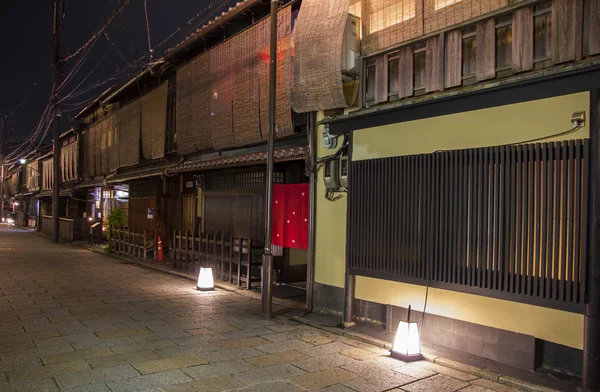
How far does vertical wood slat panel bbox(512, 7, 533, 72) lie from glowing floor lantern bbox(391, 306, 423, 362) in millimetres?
4482

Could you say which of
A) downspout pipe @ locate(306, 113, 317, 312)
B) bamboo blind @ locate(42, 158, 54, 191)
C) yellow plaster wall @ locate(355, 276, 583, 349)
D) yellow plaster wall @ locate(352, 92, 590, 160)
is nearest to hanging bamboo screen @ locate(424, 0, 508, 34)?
yellow plaster wall @ locate(352, 92, 590, 160)

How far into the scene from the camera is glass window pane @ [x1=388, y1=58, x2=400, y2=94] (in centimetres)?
905

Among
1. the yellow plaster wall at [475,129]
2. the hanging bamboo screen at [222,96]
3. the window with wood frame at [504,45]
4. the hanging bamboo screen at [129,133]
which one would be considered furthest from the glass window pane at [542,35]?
the hanging bamboo screen at [129,133]

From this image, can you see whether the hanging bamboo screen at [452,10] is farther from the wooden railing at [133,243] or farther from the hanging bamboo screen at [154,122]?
the wooden railing at [133,243]

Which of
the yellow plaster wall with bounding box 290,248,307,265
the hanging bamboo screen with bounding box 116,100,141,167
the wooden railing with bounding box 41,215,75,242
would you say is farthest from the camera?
the wooden railing with bounding box 41,215,75,242

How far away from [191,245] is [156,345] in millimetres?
8288

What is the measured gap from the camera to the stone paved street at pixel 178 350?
20.0ft

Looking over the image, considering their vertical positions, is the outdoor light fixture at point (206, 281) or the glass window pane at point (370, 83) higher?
the glass window pane at point (370, 83)

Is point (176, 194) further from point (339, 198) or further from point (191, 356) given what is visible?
point (191, 356)

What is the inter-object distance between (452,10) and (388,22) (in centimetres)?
159

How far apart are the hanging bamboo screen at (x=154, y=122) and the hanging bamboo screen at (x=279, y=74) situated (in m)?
7.47

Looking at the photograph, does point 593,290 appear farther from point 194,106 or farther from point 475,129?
point 194,106

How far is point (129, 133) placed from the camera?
22.4 m

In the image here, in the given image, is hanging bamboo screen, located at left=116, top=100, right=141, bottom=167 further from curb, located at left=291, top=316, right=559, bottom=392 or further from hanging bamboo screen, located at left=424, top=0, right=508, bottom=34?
hanging bamboo screen, located at left=424, top=0, right=508, bottom=34
